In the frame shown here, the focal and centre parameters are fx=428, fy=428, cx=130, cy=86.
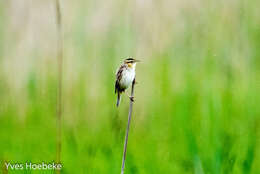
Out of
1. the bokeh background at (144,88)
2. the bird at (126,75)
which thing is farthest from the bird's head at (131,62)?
the bokeh background at (144,88)

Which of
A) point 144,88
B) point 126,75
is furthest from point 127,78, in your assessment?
point 144,88

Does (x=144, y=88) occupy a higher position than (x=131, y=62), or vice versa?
(x=131, y=62)

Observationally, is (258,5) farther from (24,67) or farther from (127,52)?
(24,67)

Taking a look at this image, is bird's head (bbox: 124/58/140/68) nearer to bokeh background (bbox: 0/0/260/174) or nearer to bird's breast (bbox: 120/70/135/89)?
bird's breast (bbox: 120/70/135/89)

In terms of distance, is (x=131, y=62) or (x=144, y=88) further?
(x=144, y=88)

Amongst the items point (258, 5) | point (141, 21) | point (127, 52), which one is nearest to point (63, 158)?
point (127, 52)

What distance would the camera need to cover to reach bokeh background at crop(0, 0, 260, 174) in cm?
137

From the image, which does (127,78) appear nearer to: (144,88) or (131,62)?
(131,62)

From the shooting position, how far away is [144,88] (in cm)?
197

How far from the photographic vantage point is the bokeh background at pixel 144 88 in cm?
137

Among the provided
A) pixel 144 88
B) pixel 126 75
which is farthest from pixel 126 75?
pixel 144 88

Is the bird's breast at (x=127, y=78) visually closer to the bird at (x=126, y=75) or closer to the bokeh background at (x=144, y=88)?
the bird at (x=126, y=75)

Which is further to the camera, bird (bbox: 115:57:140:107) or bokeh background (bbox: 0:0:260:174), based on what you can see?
bokeh background (bbox: 0:0:260:174)

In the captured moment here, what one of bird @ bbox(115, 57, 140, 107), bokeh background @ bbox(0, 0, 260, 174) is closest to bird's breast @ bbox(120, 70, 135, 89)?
bird @ bbox(115, 57, 140, 107)
